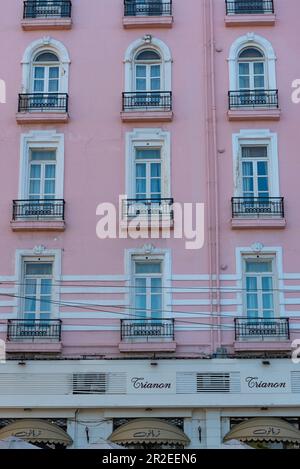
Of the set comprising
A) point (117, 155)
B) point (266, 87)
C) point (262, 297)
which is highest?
point (266, 87)

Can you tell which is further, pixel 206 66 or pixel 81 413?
pixel 206 66

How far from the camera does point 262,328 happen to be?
23422 mm

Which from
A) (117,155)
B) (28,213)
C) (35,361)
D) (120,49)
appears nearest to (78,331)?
(35,361)

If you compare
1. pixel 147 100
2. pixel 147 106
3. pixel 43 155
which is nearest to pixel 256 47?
pixel 147 100

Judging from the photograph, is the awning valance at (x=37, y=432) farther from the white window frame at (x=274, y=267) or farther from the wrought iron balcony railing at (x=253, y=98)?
the wrought iron balcony railing at (x=253, y=98)

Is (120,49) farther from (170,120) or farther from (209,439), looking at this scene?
(209,439)

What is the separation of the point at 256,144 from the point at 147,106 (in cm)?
335

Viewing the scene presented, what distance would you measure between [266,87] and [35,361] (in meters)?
10.4

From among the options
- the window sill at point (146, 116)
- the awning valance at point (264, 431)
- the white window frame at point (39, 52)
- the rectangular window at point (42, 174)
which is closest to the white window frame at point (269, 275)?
the awning valance at point (264, 431)

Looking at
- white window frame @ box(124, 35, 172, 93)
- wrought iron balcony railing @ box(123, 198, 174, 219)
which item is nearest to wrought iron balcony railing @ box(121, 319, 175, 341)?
wrought iron balcony railing @ box(123, 198, 174, 219)

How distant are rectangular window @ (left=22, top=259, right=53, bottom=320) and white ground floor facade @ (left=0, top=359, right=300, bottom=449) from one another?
1514 millimetres

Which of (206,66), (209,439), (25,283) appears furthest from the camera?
(206,66)

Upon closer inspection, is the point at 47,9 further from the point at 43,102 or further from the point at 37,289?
the point at 37,289

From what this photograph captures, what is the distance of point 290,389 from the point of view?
22766 mm
